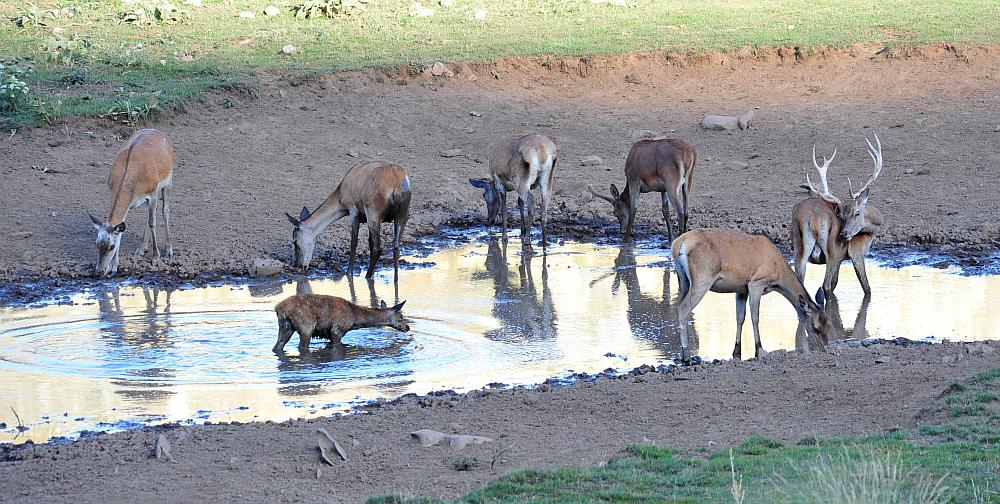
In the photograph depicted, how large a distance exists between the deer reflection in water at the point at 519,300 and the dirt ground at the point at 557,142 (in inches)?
64.0

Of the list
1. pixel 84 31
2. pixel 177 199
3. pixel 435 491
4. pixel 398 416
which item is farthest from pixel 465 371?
pixel 84 31

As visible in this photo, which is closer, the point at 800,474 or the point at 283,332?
the point at 800,474

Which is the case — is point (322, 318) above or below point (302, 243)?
below

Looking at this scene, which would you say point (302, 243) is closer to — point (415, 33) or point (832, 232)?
point (832, 232)

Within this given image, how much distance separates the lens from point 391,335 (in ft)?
40.6

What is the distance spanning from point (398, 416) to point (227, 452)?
135 cm

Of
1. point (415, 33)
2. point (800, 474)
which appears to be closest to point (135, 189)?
point (415, 33)

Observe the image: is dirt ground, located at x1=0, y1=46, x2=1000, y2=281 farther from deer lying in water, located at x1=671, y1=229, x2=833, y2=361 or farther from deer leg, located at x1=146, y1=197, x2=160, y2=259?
deer lying in water, located at x1=671, y1=229, x2=833, y2=361

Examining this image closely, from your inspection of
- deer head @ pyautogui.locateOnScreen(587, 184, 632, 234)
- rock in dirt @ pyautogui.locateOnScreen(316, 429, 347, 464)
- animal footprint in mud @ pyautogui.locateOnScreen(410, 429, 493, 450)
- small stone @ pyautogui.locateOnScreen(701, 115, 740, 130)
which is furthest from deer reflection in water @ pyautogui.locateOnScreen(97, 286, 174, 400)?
small stone @ pyautogui.locateOnScreen(701, 115, 740, 130)

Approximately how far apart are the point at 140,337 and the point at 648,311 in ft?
16.6

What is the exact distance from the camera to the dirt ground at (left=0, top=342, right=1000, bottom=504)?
781 centimetres

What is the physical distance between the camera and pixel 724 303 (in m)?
13.7

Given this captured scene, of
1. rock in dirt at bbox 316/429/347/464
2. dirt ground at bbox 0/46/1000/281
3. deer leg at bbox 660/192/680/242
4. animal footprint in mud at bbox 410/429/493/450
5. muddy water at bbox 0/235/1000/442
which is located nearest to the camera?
rock in dirt at bbox 316/429/347/464

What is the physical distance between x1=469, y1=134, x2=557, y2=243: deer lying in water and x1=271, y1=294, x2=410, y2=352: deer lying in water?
16.7ft
